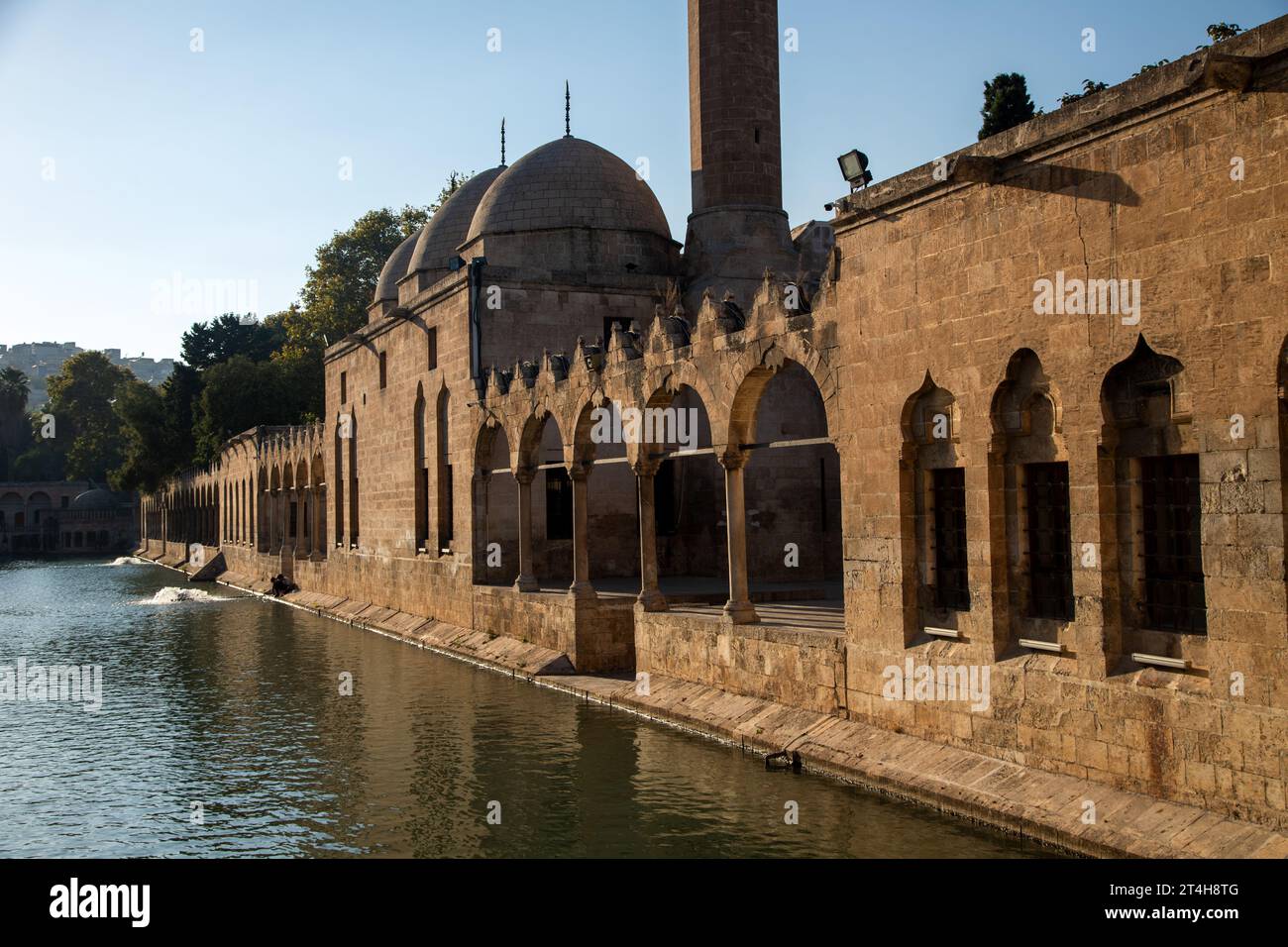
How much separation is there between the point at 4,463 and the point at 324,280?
5665 cm

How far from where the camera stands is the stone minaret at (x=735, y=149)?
22.6m

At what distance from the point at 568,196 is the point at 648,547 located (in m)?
11.3

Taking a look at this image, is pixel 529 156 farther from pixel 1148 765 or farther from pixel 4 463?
pixel 4 463

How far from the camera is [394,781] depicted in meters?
11.7

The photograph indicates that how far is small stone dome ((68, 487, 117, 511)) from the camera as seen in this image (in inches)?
3351

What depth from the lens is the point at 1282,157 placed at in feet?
25.2

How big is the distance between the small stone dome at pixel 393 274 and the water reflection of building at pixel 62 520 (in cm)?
5614

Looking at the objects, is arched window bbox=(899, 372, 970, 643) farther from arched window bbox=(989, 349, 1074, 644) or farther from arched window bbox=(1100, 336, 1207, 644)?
arched window bbox=(1100, 336, 1207, 644)

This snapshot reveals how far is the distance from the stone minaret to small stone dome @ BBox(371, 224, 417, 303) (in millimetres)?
12528

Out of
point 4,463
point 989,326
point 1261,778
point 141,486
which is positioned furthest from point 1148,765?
point 4,463

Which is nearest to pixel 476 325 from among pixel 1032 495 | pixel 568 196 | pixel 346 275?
pixel 568 196

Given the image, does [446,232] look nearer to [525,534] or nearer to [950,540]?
[525,534]

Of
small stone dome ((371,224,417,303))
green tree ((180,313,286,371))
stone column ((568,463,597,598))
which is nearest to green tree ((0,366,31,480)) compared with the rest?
green tree ((180,313,286,371))

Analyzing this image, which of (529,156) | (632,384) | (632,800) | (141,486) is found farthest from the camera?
(141,486)
